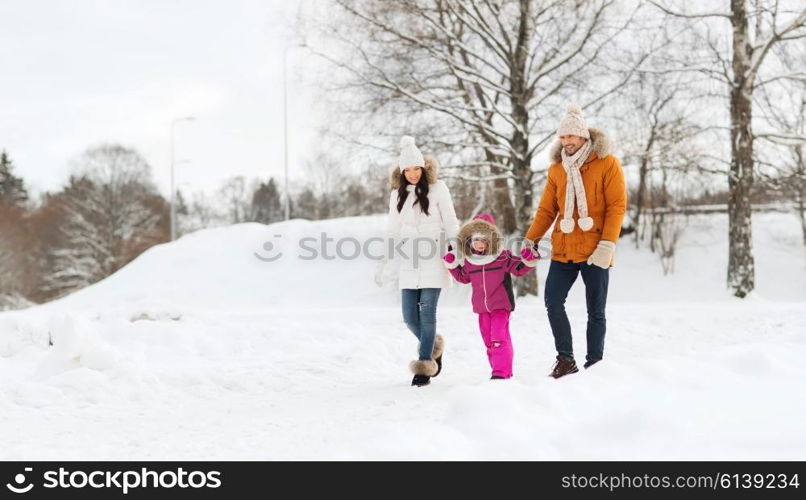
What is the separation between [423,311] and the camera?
17.4ft

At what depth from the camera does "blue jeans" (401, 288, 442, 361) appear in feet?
17.3

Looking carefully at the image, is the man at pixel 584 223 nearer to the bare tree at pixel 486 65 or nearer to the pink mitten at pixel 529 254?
the pink mitten at pixel 529 254

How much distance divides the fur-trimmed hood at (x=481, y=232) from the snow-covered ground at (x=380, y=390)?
980 mm

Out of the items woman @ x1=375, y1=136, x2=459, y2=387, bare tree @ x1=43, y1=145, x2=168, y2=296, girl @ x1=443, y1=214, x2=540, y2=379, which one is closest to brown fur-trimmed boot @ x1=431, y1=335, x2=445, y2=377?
woman @ x1=375, y1=136, x2=459, y2=387

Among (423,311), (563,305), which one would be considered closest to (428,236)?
(423,311)

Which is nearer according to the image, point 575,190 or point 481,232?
point 575,190

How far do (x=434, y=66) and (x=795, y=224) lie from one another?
11819 millimetres

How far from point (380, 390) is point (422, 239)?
1196mm

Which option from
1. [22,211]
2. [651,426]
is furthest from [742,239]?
[22,211]

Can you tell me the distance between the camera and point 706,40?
12961 mm

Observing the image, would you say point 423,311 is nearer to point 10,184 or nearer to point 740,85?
point 740,85

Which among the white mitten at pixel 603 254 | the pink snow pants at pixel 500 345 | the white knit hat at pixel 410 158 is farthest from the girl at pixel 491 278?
the white knit hat at pixel 410 158

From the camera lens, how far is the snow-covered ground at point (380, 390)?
3.08 m
